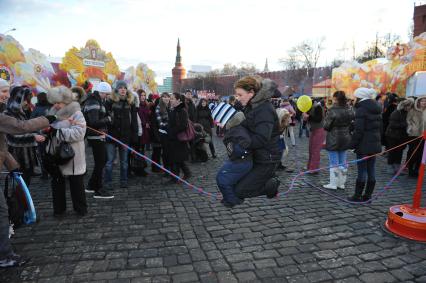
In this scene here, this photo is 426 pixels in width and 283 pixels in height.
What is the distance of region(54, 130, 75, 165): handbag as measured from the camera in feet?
13.9

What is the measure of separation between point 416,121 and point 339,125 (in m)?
2.63

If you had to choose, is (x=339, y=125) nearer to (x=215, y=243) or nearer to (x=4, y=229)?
(x=215, y=243)

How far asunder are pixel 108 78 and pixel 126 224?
17.7 metres

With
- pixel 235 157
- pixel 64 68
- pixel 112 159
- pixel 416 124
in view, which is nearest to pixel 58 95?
pixel 112 159

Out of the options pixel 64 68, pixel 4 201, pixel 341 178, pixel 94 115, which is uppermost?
pixel 64 68

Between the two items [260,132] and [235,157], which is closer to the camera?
[260,132]

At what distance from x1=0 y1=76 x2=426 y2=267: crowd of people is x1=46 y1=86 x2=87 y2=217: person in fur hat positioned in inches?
0.5

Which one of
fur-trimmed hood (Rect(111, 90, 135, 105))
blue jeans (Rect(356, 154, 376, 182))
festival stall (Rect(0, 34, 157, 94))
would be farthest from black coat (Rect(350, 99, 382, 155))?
festival stall (Rect(0, 34, 157, 94))

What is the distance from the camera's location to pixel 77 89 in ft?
19.7

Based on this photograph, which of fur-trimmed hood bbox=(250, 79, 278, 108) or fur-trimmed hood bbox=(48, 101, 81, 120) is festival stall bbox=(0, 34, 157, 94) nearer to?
fur-trimmed hood bbox=(48, 101, 81, 120)

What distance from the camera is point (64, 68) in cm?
1719

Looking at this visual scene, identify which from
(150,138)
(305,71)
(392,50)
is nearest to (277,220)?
(150,138)

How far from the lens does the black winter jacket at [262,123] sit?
317 centimetres

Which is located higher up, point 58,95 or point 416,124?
point 58,95
